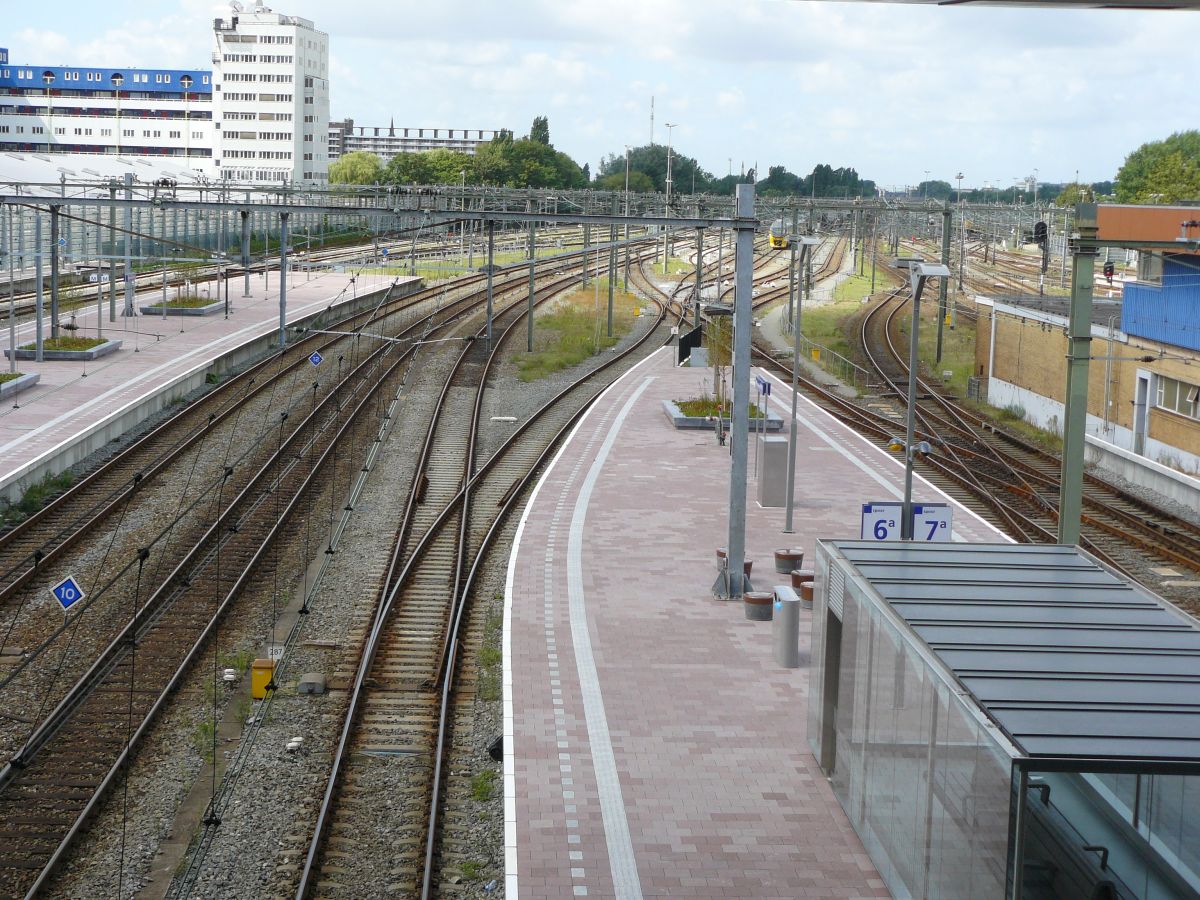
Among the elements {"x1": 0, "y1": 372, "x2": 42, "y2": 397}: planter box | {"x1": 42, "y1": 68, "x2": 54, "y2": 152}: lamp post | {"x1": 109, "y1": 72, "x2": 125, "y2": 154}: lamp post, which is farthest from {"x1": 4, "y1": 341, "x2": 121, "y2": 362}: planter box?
{"x1": 109, "y1": 72, "x2": 125, "y2": 154}: lamp post

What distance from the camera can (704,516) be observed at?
1777 cm

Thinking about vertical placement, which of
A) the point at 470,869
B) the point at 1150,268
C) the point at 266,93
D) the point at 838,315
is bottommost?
the point at 470,869

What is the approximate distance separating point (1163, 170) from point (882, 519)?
71.9 m

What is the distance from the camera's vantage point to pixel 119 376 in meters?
26.5

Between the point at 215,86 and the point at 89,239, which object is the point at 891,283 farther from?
the point at 215,86

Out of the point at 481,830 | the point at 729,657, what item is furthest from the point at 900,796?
the point at 729,657

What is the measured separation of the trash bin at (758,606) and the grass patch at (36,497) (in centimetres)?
908

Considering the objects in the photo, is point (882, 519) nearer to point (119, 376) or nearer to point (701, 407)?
point (701, 407)

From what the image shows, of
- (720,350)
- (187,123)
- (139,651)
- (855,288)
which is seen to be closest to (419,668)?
(139,651)

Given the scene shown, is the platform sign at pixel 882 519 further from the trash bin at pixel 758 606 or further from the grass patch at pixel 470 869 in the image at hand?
the grass patch at pixel 470 869

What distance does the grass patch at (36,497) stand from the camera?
1685 centimetres

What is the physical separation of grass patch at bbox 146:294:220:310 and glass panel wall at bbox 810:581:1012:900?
31433mm

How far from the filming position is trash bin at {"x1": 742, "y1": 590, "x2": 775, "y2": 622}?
1330 centimetres

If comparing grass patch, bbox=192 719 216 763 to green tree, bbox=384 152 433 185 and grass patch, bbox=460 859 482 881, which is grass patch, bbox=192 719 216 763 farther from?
green tree, bbox=384 152 433 185
